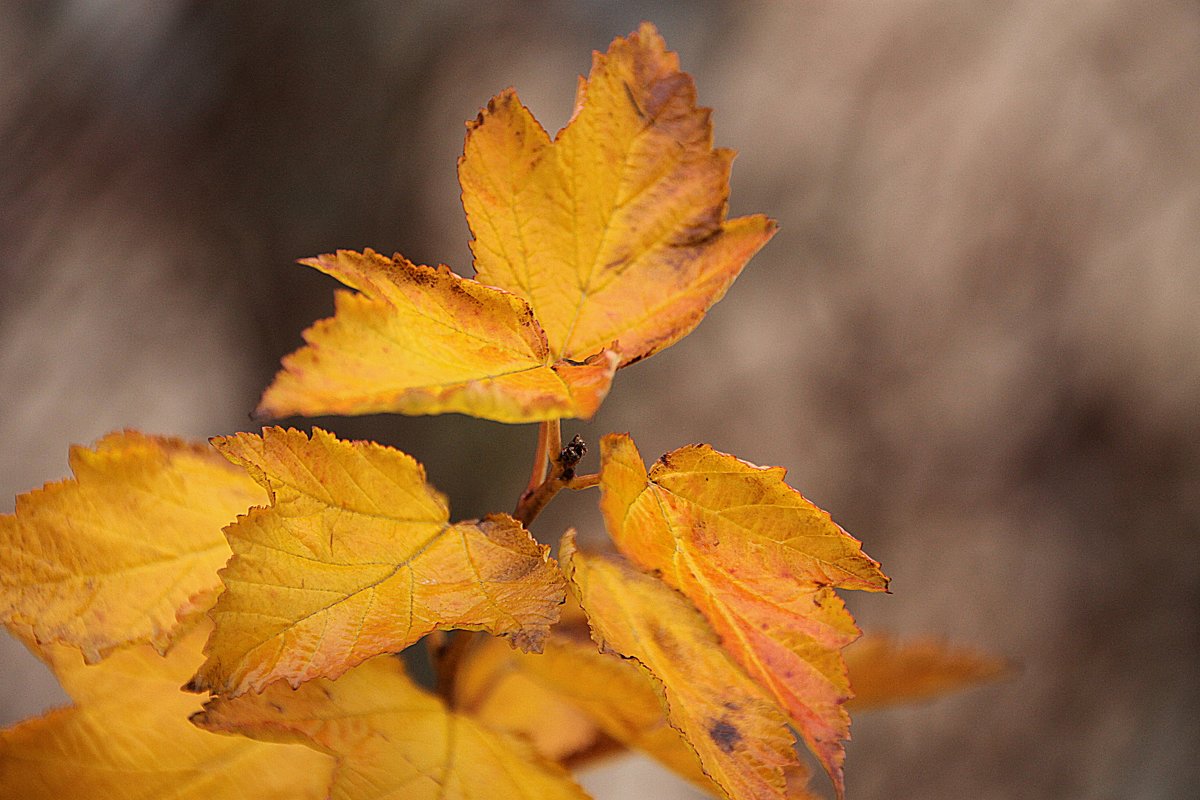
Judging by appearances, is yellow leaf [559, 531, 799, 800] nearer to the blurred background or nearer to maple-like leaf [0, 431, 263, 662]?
maple-like leaf [0, 431, 263, 662]

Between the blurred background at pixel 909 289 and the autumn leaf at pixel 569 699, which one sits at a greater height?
the blurred background at pixel 909 289

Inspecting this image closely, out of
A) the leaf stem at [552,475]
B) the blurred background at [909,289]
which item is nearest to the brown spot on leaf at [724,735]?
the leaf stem at [552,475]

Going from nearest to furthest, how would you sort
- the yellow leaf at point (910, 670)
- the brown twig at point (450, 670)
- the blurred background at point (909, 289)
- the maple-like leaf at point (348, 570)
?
the maple-like leaf at point (348, 570) → the brown twig at point (450, 670) → the yellow leaf at point (910, 670) → the blurred background at point (909, 289)

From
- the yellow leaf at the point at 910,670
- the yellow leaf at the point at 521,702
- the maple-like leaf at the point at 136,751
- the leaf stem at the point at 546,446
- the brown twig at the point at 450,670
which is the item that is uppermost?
the yellow leaf at the point at 910,670

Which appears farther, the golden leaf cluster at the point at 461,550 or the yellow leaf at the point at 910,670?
the yellow leaf at the point at 910,670

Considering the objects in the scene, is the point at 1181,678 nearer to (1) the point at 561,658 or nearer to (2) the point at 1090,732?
(2) the point at 1090,732

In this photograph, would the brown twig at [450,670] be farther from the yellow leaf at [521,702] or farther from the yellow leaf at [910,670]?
the yellow leaf at [910,670]

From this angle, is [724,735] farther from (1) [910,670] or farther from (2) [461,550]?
(1) [910,670]
